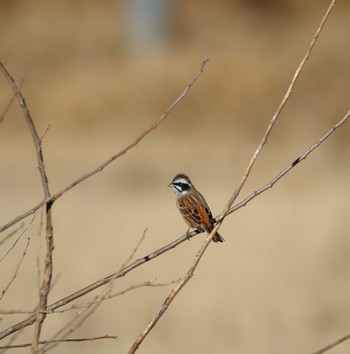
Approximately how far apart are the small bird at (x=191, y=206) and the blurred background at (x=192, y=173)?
850mm

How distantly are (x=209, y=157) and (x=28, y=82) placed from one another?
521cm

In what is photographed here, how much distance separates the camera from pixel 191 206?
596 cm

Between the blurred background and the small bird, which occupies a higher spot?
the blurred background

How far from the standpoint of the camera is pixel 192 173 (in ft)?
49.4

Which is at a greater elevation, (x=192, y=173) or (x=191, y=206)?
(x=192, y=173)

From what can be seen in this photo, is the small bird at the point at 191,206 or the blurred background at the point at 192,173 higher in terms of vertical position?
the blurred background at the point at 192,173

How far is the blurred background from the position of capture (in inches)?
413

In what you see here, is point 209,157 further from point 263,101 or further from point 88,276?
point 88,276

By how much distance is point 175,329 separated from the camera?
10391 mm

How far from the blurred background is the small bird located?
85 cm

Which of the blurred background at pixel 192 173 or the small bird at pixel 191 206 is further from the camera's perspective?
the blurred background at pixel 192 173

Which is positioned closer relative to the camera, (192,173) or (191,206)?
(191,206)

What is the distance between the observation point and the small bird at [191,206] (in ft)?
18.7

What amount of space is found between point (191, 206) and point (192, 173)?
9.10 meters
